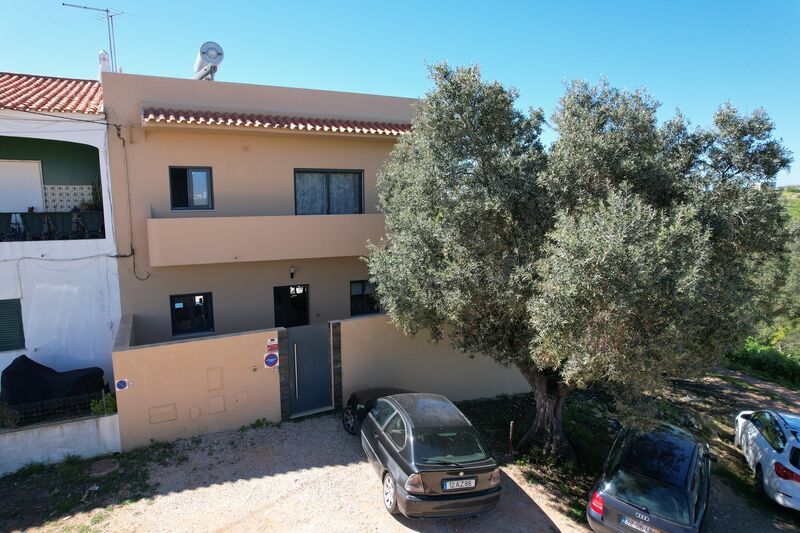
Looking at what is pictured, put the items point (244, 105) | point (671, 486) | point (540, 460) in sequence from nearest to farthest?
point (671, 486), point (540, 460), point (244, 105)

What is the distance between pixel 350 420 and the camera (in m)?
9.58

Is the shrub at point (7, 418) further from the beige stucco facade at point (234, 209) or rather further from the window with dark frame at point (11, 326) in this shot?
the beige stucco facade at point (234, 209)

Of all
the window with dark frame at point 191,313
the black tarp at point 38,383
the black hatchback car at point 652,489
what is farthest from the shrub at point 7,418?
the black hatchback car at point 652,489

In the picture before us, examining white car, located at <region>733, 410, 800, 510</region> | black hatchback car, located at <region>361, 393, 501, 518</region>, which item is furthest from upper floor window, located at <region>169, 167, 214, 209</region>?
white car, located at <region>733, 410, 800, 510</region>

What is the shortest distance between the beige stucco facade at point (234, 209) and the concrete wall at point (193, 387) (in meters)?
2.28

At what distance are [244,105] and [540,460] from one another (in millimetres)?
11132

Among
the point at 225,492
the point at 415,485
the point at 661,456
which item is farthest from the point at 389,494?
the point at 661,456

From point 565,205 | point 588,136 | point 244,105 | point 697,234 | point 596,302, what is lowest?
point 596,302

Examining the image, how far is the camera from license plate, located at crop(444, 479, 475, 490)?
6734 mm

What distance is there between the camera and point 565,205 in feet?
25.7

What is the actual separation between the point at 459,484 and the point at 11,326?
33.5 feet

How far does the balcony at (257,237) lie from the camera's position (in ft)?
35.0

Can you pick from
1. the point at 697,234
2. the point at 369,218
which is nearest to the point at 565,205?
the point at 697,234

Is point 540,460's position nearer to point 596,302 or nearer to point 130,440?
point 596,302
